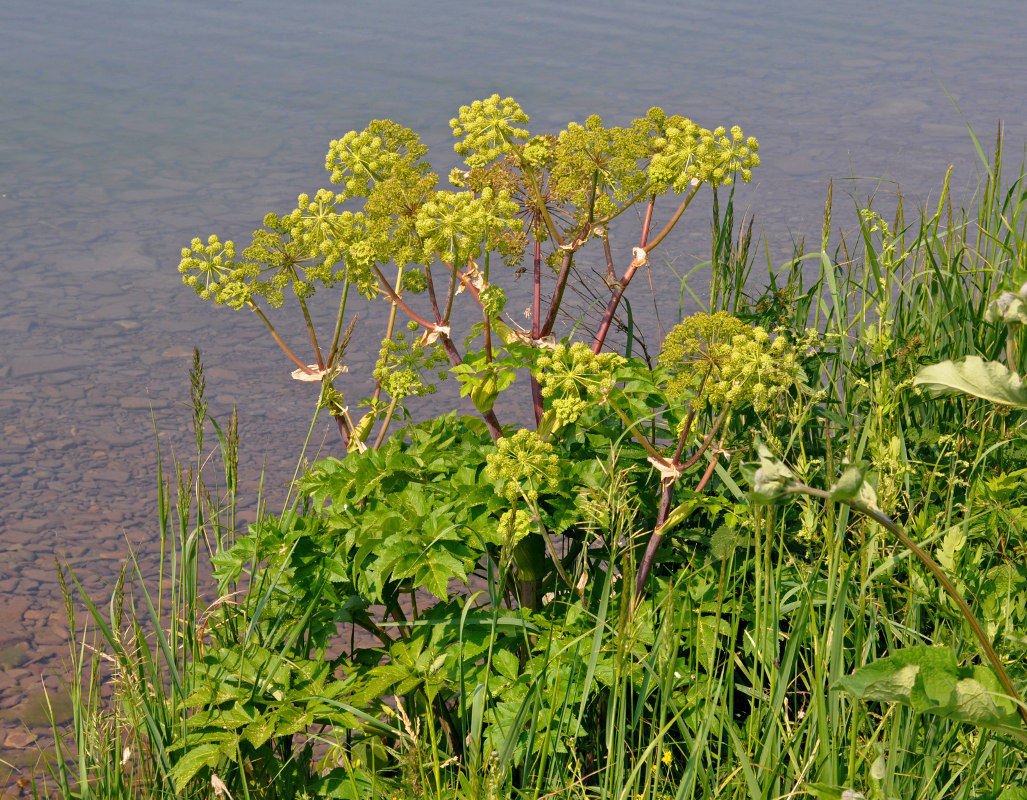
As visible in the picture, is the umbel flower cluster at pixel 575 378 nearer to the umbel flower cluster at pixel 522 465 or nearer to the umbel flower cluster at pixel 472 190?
the umbel flower cluster at pixel 522 465

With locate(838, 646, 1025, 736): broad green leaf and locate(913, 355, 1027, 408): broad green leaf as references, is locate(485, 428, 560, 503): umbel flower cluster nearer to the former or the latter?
locate(838, 646, 1025, 736): broad green leaf

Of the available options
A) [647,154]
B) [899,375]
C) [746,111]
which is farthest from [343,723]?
[746,111]

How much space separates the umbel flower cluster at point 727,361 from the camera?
2.04 meters

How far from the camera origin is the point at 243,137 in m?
8.91

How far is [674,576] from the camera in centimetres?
260

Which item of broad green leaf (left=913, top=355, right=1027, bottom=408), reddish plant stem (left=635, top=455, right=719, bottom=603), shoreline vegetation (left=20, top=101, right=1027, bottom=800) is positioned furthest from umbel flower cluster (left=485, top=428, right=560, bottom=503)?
broad green leaf (left=913, top=355, right=1027, bottom=408)

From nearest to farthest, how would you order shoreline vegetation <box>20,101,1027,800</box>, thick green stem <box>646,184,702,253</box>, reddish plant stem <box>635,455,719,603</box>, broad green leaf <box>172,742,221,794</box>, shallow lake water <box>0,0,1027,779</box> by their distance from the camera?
shoreline vegetation <box>20,101,1027,800</box> → broad green leaf <box>172,742,221,794</box> → reddish plant stem <box>635,455,719,603</box> → thick green stem <box>646,184,702,253</box> → shallow lake water <box>0,0,1027,779</box>

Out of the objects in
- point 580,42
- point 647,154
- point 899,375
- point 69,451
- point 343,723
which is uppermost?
point 580,42

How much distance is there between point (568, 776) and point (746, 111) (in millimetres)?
8339

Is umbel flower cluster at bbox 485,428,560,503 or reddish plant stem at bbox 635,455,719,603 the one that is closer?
umbel flower cluster at bbox 485,428,560,503

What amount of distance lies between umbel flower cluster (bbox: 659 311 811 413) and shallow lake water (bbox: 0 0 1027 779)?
77.5 inches

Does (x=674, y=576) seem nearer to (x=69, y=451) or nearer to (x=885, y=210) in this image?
(x=69, y=451)

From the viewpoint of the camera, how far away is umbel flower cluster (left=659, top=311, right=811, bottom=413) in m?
2.04

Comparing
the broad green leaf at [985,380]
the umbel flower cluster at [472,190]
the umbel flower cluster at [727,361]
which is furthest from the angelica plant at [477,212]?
the broad green leaf at [985,380]
